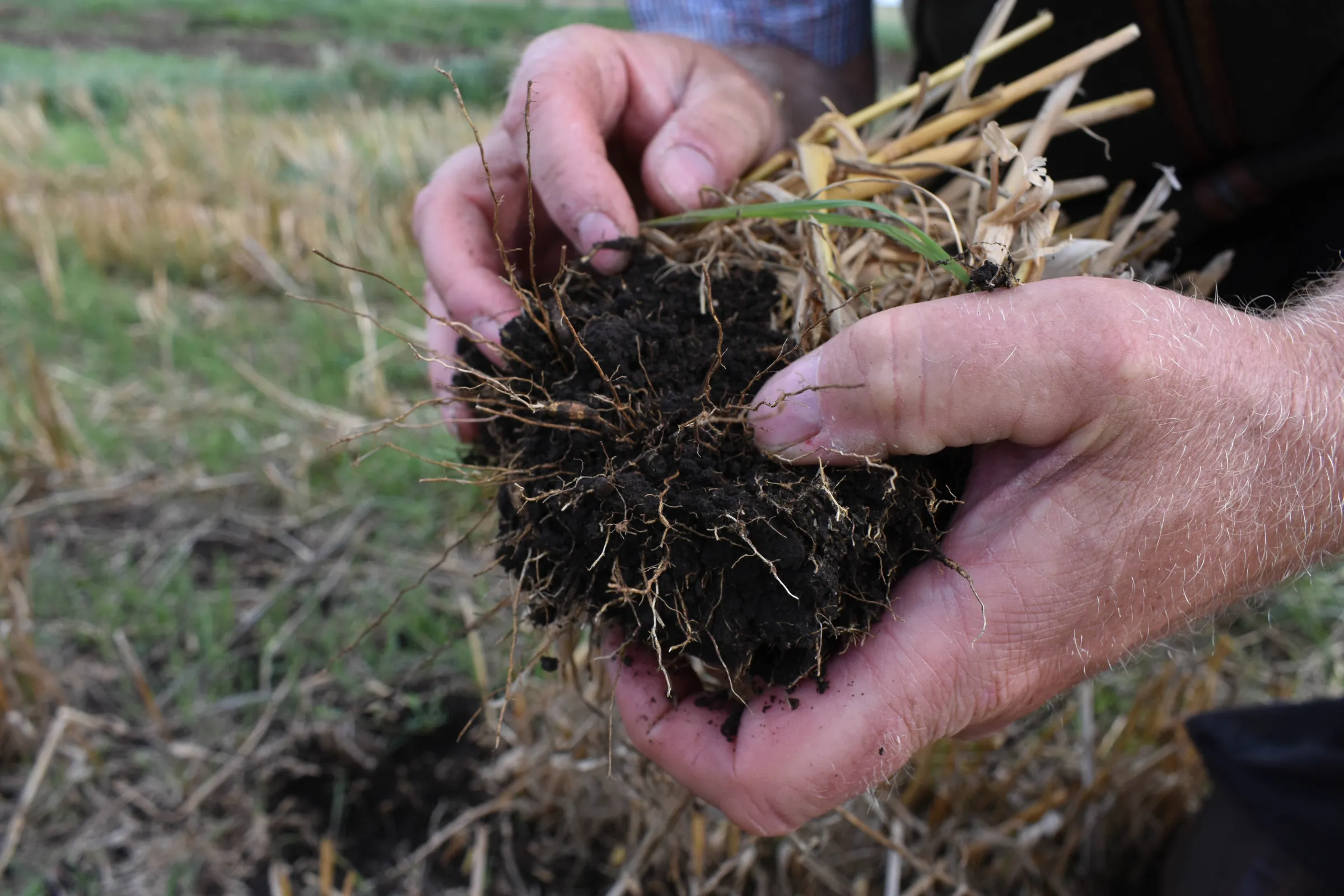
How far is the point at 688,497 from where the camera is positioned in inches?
28.2

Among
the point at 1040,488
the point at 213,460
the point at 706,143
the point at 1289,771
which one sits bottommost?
the point at 1289,771

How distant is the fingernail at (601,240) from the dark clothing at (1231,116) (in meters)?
0.75

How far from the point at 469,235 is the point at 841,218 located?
2.10ft

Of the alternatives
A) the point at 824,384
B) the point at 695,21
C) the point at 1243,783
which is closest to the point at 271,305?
the point at 695,21

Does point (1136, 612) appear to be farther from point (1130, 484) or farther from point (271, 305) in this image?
point (271, 305)

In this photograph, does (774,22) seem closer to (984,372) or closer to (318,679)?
(984,372)

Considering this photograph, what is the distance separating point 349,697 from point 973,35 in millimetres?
1732

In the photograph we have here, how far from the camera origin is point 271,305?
11.6 ft

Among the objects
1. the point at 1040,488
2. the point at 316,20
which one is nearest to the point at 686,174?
the point at 1040,488

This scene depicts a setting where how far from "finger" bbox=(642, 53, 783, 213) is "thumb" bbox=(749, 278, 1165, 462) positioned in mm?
423

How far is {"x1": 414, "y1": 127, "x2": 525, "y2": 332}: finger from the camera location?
3.69 ft

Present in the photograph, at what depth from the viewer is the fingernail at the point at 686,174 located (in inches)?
40.9

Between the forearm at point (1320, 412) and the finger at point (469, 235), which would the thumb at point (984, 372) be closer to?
the forearm at point (1320, 412)

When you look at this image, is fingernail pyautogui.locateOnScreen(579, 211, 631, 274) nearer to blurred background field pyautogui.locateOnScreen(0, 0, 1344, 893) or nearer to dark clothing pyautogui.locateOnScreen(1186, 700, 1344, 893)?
blurred background field pyautogui.locateOnScreen(0, 0, 1344, 893)
